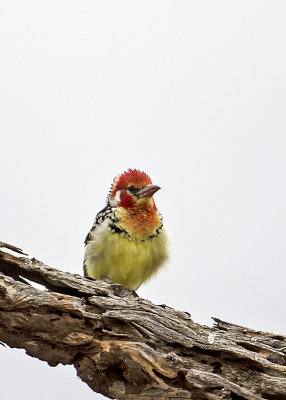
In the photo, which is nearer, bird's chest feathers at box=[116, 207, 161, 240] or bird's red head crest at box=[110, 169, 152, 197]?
bird's chest feathers at box=[116, 207, 161, 240]

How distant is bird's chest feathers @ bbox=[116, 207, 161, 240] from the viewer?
5.43 meters

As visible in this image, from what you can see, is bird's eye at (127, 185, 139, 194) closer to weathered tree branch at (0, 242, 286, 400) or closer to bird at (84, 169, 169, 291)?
bird at (84, 169, 169, 291)

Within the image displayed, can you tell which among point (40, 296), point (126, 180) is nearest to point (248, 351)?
point (40, 296)

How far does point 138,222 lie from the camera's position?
5.46m

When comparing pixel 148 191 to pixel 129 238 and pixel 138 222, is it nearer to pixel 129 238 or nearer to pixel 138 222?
pixel 138 222

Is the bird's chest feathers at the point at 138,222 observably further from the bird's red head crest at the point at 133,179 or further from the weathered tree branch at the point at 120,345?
the weathered tree branch at the point at 120,345

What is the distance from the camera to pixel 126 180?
5.63m

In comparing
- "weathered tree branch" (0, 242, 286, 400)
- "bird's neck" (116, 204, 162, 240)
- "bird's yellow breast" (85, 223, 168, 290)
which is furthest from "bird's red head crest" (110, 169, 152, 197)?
"weathered tree branch" (0, 242, 286, 400)

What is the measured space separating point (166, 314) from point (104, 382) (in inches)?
22.5

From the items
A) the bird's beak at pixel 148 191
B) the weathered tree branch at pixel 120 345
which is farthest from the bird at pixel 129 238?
the weathered tree branch at pixel 120 345

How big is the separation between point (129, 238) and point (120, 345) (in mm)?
1999

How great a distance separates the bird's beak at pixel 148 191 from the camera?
214 inches

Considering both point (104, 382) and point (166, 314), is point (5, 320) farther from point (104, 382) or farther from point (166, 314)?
point (166, 314)

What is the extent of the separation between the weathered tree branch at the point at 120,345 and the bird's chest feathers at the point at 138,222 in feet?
5.56
